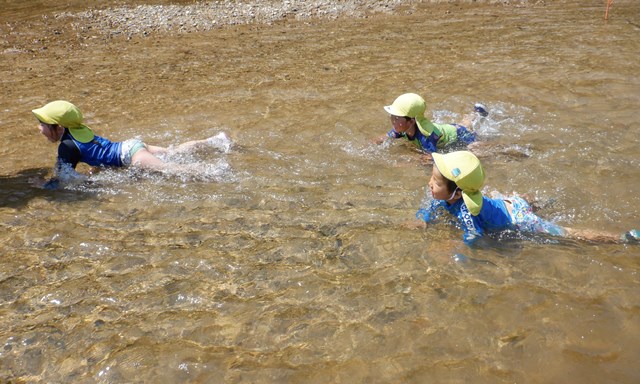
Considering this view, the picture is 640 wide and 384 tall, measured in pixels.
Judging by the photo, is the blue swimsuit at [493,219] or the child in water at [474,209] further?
the blue swimsuit at [493,219]

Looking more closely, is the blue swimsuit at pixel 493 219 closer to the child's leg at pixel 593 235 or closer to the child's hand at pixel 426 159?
the child's leg at pixel 593 235

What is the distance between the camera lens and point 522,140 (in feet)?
21.0

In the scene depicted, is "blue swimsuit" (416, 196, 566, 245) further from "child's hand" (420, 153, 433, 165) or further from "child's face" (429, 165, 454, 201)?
"child's hand" (420, 153, 433, 165)

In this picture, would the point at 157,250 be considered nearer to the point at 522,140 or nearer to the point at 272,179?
the point at 272,179

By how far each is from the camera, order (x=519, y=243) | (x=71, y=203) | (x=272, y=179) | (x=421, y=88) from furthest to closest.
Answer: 1. (x=421, y=88)
2. (x=272, y=179)
3. (x=71, y=203)
4. (x=519, y=243)

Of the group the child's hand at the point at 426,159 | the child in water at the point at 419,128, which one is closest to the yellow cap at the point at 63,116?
the child in water at the point at 419,128

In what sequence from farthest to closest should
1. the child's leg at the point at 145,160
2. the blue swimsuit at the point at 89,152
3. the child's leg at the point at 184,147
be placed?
the child's leg at the point at 184,147, the child's leg at the point at 145,160, the blue swimsuit at the point at 89,152

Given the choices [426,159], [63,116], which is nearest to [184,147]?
[63,116]

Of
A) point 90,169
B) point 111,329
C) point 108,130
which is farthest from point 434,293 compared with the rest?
point 108,130

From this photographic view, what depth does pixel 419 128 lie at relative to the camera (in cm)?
607

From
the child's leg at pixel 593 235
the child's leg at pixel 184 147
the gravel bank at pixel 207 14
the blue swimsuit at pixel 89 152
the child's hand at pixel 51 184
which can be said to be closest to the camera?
the child's leg at pixel 593 235

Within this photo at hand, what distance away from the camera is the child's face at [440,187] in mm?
4379

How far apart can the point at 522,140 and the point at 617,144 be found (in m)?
1.02

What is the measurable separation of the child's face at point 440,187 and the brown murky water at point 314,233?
33cm
